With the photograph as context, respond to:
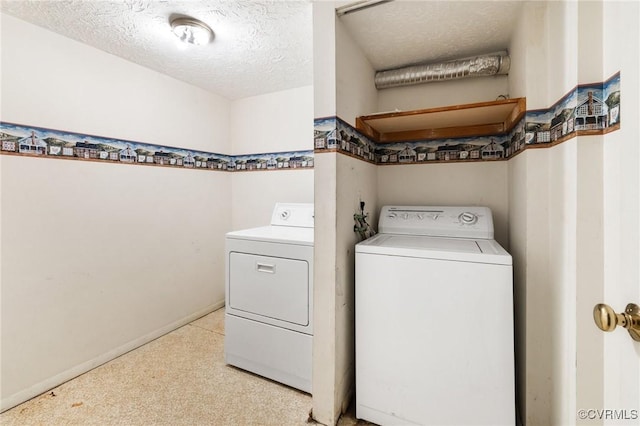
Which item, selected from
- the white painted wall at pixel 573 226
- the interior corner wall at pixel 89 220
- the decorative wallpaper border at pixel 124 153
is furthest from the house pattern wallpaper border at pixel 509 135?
the interior corner wall at pixel 89 220

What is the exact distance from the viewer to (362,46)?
1.72m

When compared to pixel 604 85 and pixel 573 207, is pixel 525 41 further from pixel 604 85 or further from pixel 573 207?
pixel 573 207

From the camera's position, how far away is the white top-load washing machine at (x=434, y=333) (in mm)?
1211

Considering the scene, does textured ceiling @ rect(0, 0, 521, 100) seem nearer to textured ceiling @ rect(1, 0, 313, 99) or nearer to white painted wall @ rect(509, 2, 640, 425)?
textured ceiling @ rect(1, 0, 313, 99)

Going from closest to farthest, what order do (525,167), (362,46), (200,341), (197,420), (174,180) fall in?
1. (525,167)
2. (197,420)
3. (362,46)
4. (200,341)
5. (174,180)

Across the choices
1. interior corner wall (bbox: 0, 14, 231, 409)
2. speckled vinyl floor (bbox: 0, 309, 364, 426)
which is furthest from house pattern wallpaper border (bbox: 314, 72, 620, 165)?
interior corner wall (bbox: 0, 14, 231, 409)

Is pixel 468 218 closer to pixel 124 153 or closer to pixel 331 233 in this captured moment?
pixel 331 233

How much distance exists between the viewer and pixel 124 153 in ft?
6.88

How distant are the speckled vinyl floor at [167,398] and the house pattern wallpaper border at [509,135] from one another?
150cm

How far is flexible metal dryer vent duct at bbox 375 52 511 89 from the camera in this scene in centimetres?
169

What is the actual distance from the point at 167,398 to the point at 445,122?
2420 millimetres

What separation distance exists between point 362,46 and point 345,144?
0.71 m

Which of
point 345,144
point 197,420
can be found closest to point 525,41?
point 345,144

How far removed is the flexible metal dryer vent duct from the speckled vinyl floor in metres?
2.16
